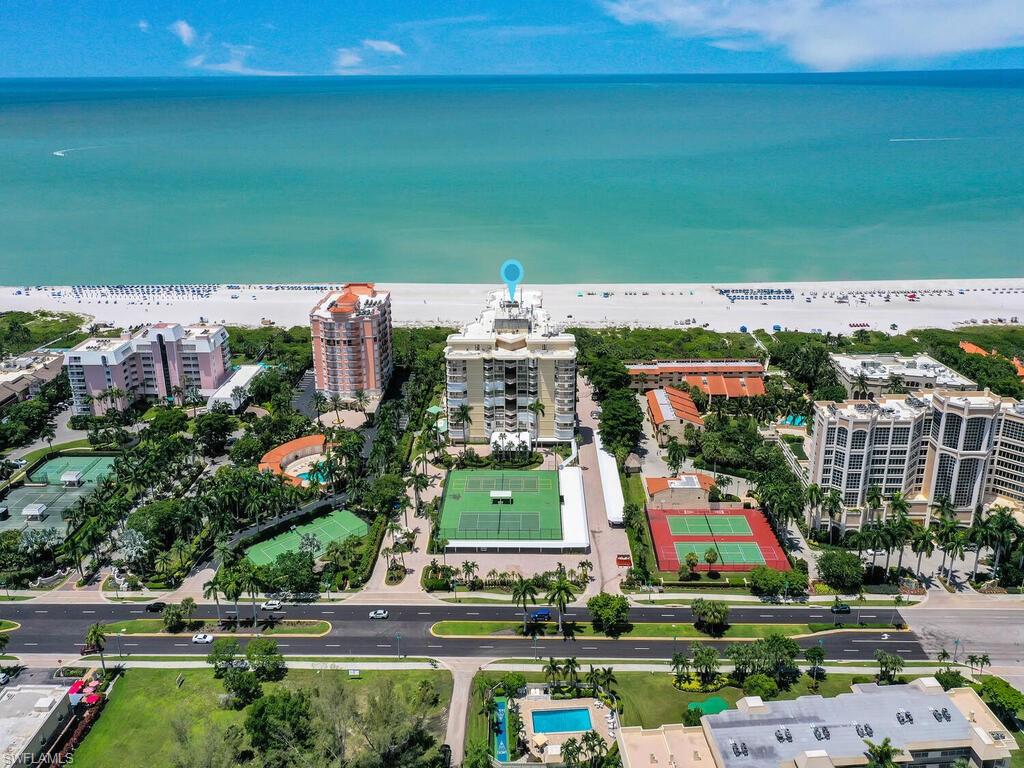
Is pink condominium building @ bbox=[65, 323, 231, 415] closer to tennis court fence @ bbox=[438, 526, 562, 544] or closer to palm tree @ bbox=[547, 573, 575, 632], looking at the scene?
tennis court fence @ bbox=[438, 526, 562, 544]

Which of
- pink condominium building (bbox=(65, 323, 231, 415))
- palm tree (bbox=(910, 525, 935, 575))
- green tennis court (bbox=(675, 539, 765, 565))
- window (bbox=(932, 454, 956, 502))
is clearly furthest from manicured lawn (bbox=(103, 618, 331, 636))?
window (bbox=(932, 454, 956, 502))

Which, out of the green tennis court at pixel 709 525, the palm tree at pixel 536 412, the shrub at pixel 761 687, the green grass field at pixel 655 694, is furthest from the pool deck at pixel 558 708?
the palm tree at pixel 536 412

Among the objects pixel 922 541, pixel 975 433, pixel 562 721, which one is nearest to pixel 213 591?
pixel 562 721

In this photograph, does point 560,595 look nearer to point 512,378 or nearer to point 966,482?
point 512,378

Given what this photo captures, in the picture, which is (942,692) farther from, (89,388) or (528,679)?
(89,388)

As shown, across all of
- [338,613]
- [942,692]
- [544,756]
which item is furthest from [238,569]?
[942,692]

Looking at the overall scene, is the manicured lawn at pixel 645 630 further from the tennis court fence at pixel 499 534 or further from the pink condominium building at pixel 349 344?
the pink condominium building at pixel 349 344
